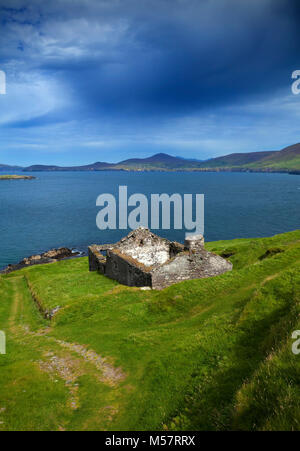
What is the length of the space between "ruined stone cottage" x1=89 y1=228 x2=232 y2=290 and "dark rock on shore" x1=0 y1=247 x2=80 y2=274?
37.1 meters

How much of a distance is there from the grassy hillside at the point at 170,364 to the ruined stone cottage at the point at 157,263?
4.20m

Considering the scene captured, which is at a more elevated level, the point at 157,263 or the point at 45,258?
the point at 157,263

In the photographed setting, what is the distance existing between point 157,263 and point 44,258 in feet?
177

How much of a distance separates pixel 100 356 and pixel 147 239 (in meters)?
24.2

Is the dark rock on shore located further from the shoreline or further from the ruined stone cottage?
the ruined stone cottage

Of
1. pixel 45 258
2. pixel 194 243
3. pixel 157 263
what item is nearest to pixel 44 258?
pixel 45 258

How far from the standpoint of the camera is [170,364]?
1410cm

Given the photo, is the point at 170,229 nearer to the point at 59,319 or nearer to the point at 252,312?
the point at 59,319

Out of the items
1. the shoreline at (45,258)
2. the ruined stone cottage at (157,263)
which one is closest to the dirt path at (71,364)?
the ruined stone cottage at (157,263)

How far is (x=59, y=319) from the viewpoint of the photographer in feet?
94.5

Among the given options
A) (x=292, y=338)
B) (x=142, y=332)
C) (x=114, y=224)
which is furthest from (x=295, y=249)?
(x=114, y=224)

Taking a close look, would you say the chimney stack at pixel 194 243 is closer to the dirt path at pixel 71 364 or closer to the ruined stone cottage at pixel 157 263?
the ruined stone cottage at pixel 157 263

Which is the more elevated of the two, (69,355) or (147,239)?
(147,239)

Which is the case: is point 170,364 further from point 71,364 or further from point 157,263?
point 157,263
